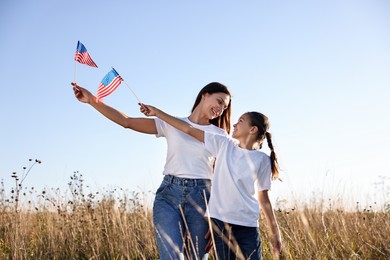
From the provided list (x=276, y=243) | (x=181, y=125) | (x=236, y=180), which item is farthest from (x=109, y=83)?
(x=276, y=243)

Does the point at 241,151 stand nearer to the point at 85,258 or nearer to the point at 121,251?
the point at 121,251

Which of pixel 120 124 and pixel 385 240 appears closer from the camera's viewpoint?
pixel 120 124

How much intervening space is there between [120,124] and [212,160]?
784 mm

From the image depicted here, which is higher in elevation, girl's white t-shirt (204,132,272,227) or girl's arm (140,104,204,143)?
girl's arm (140,104,204,143)

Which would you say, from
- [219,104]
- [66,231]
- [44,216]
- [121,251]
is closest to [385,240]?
[219,104]

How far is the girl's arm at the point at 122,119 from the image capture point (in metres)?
3.36

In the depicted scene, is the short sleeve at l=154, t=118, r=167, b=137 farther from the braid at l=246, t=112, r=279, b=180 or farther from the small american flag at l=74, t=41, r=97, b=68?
the small american flag at l=74, t=41, r=97, b=68

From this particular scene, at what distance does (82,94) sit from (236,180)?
1.44m

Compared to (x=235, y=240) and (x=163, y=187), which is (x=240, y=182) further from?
(x=163, y=187)

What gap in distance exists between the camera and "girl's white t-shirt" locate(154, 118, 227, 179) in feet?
10.3

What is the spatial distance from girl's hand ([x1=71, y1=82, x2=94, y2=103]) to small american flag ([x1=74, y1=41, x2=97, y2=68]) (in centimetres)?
76

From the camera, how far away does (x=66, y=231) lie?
18.6 ft

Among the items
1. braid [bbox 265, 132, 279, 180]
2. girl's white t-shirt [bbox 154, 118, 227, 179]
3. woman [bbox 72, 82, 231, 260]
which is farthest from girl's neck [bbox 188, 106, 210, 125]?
braid [bbox 265, 132, 279, 180]

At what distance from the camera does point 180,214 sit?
3.04 meters
